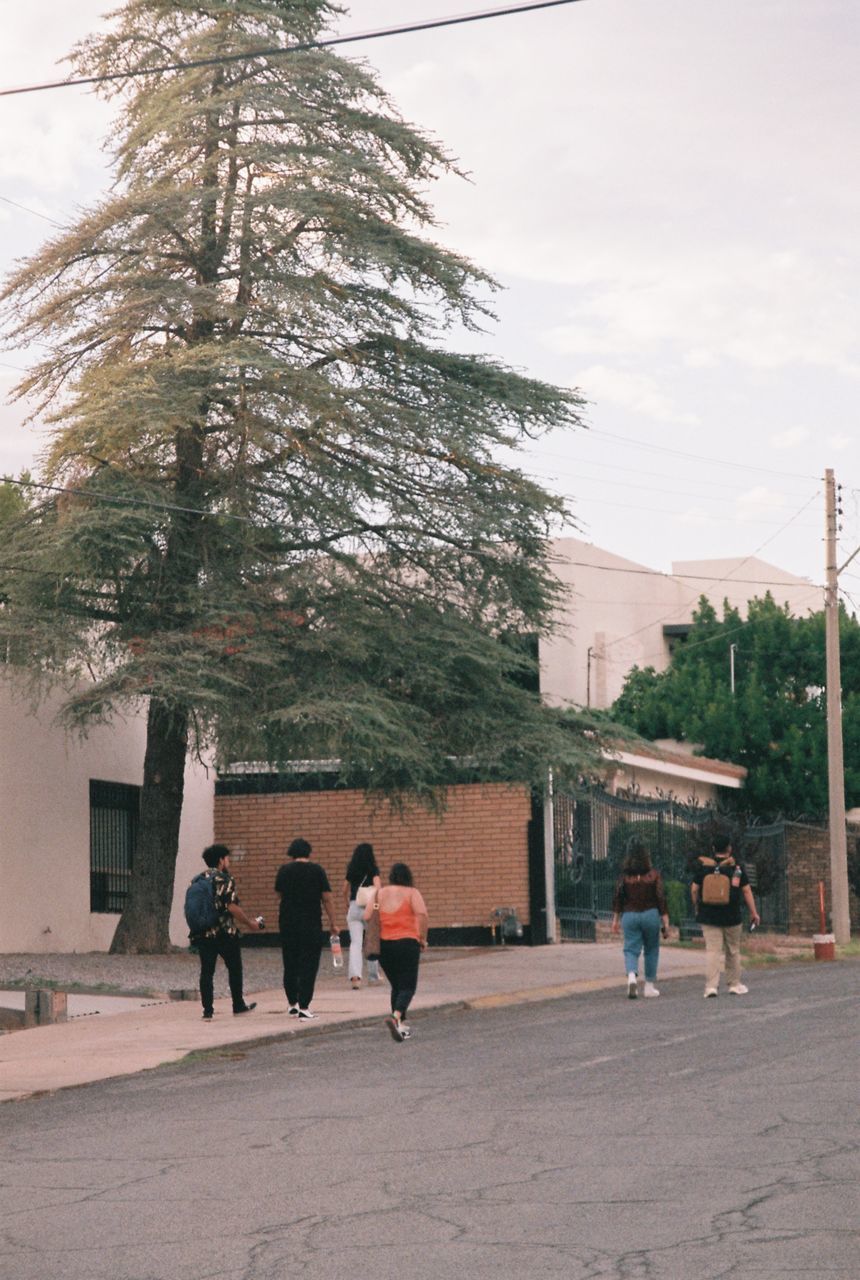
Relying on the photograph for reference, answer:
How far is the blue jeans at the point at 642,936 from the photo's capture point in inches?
771

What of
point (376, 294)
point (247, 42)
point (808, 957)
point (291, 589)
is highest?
point (247, 42)

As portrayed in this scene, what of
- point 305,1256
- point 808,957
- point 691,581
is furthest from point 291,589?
point 691,581

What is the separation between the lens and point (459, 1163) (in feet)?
30.5

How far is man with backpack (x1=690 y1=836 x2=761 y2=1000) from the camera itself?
19.1m

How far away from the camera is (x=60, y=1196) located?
8906 mm

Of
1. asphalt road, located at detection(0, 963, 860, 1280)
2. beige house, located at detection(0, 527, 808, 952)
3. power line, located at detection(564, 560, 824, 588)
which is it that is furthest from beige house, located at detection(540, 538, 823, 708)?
asphalt road, located at detection(0, 963, 860, 1280)

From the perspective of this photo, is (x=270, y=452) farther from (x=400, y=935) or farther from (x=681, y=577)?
(x=681, y=577)

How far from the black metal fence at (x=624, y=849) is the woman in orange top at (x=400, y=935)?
1042 cm

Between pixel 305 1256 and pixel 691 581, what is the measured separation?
57.7 m

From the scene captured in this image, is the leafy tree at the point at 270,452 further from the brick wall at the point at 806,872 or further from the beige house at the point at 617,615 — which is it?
the beige house at the point at 617,615

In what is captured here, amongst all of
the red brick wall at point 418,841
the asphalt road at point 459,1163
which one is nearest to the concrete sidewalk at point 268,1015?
the asphalt road at point 459,1163

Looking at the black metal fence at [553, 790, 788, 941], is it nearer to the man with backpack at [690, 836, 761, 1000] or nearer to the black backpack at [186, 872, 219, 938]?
the man with backpack at [690, 836, 761, 1000]

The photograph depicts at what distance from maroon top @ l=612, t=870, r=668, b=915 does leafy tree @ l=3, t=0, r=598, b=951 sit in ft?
13.5

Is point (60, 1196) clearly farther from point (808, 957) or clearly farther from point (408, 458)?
point (808, 957)
